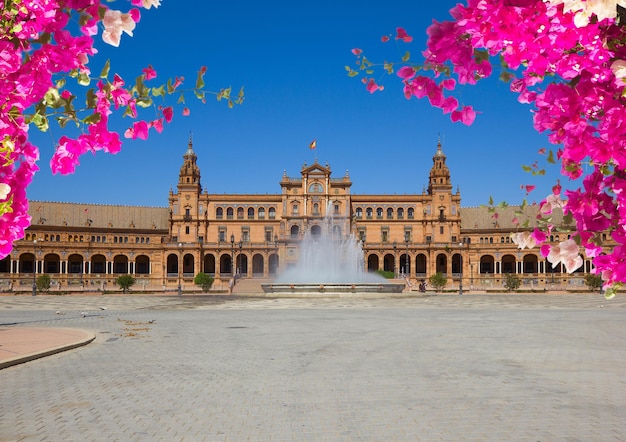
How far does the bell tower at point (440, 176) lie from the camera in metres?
98.6

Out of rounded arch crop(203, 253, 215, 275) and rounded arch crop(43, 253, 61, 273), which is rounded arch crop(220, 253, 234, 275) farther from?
rounded arch crop(43, 253, 61, 273)

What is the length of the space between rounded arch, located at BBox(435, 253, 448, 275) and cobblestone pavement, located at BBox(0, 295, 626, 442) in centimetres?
7596

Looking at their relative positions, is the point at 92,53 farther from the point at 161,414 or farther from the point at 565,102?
the point at 161,414

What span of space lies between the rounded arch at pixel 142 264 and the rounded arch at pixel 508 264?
59457 millimetres

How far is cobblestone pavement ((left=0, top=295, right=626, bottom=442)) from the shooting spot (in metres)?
8.70

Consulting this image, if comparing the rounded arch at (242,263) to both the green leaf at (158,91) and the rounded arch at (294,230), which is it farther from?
the green leaf at (158,91)

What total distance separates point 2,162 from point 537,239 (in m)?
3.00

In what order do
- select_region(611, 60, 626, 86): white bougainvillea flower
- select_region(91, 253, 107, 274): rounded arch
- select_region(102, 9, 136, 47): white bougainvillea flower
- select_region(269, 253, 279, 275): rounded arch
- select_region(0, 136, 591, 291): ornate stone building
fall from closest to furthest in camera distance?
1. select_region(611, 60, 626, 86): white bougainvillea flower
2. select_region(102, 9, 136, 47): white bougainvillea flower
3. select_region(0, 136, 591, 291): ornate stone building
4. select_region(269, 253, 279, 275): rounded arch
5. select_region(91, 253, 107, 274): rounded arch

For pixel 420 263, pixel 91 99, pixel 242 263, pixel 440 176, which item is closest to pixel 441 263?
pixel 420 263

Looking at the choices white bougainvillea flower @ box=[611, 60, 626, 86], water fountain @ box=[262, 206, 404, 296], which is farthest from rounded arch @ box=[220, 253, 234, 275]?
white bougainvillea flower @ box=[611, 60, 626, 86]

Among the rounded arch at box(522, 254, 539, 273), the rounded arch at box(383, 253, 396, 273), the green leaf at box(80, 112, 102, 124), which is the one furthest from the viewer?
the rounded arch at box(383, 253, 396, 273)

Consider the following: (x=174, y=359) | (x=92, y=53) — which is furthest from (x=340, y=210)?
(x=92, y=53)

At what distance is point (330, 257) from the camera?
2630 inches

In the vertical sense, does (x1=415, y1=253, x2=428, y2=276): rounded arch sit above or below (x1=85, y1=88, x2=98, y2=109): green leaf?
below
